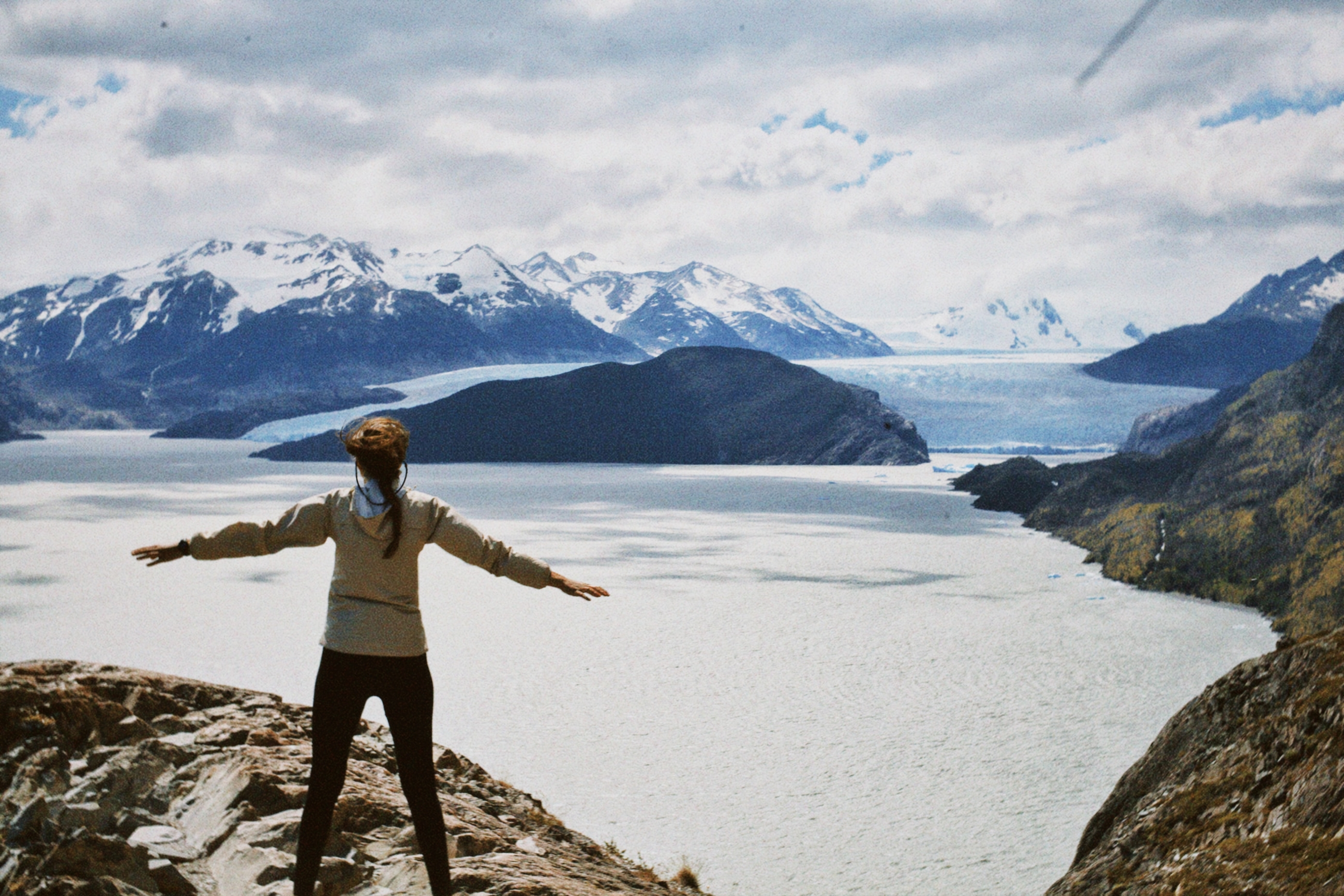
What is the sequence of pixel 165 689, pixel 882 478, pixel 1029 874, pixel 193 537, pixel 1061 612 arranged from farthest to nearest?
pixel 882 478 → pixel 1061 612 → pixel 1029 874 → pixel 165 689 → pixel 193 537

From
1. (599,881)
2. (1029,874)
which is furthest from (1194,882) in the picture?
(1029,874)

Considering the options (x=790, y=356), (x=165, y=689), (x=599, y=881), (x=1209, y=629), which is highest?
(x=790, y=356)

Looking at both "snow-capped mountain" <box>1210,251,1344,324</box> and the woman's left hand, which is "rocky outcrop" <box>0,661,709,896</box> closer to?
the woman's left hand

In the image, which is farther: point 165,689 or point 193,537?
point 165,689

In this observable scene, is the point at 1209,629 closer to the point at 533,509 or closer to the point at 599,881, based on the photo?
the point at 599,881

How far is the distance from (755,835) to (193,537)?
5.13m

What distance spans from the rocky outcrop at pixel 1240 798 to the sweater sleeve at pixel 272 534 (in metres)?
2.60

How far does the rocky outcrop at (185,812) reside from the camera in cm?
334

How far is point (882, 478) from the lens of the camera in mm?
47156

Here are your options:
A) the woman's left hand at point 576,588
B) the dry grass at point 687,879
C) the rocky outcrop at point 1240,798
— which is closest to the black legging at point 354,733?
the woman's left hand at point 576,588

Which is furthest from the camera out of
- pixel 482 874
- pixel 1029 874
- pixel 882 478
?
pixel 882 478

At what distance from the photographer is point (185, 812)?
3.79m

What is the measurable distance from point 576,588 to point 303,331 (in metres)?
168

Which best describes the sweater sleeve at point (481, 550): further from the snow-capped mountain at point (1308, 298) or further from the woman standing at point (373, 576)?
the snow-capped mountain at point (1308, 298)
